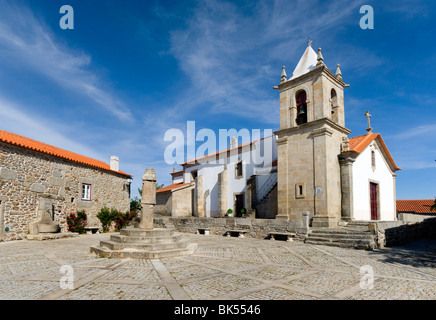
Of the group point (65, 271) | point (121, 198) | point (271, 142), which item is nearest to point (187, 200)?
point (121, 198)

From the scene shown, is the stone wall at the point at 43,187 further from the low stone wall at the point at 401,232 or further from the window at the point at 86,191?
the low stone wall at the point at 401,232

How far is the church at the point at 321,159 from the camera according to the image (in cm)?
1284

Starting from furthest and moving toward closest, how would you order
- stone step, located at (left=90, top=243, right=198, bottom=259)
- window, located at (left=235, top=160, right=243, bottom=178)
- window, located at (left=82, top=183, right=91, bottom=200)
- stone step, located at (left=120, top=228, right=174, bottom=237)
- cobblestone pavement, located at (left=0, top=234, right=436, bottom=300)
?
window, located at (left=235, top=160, right=243, bottom=178), window, located at (left=82, top=183, right=91, bottom=200), stone step, located at (left=120, top=228, right=174, bottom=237), stone step, located at (left=90, top=243, right=198, bottom=259), cobblestone pavement, located at (left=0, top=234, right=436, bottom=300)

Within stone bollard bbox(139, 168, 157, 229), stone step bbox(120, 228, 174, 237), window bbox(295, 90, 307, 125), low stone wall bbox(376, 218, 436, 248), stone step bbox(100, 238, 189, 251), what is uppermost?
window bbox(295, 90, 307, 125)

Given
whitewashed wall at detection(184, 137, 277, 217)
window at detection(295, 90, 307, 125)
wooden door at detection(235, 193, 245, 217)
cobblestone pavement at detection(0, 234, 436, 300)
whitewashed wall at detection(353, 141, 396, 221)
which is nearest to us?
cobblestone pavement at detection(0, 234, 436, 300)

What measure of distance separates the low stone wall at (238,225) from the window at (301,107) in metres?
5.69

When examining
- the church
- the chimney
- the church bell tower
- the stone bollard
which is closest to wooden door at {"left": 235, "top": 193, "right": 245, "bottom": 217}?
the church

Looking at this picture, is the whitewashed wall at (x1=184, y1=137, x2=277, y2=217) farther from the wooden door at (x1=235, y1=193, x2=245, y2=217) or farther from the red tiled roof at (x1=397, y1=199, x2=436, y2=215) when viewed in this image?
the red tiled roof at (x1=397, y1=199, x2=436, y2=215)

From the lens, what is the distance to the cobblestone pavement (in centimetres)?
419

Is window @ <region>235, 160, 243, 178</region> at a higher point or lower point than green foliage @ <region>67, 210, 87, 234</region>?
higher

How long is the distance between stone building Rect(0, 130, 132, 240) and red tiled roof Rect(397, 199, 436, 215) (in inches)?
1058

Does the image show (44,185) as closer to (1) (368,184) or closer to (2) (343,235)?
(2) (343,235)
